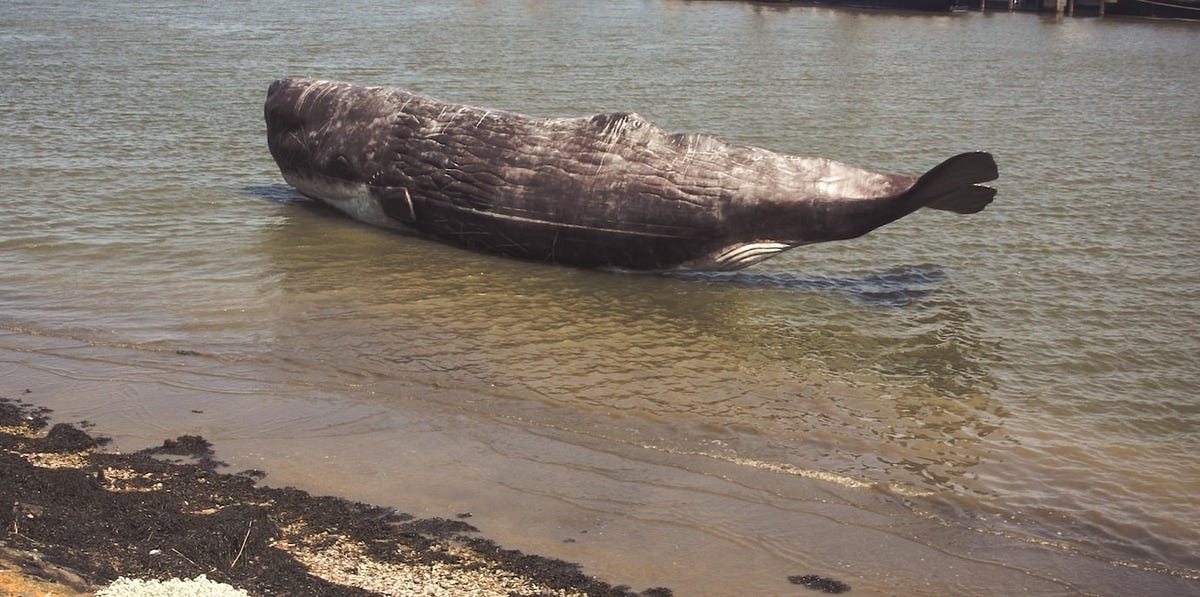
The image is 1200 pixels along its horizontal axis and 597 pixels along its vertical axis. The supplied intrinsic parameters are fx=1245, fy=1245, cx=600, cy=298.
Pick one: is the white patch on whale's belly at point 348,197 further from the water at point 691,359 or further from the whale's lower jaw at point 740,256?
the whale's lower jaw at point 740,256

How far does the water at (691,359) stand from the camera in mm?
6855

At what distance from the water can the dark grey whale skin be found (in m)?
0.35

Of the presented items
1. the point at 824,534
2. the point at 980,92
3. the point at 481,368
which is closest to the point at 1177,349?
the point at 824,534

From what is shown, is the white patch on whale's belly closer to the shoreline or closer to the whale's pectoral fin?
the whale's pectoral fin

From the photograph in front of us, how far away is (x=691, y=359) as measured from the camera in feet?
31.2

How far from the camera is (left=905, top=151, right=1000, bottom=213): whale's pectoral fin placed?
31.1 feet

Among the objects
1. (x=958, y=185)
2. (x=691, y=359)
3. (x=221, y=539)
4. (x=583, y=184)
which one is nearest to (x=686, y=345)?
(x=691, y=359)

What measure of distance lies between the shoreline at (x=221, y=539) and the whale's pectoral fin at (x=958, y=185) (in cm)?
482

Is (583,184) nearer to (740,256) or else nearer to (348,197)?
(740,256)

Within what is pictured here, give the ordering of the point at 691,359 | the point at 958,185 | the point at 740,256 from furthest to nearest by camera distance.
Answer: the point at 740,256
the point at 958,185
the point at 691,359

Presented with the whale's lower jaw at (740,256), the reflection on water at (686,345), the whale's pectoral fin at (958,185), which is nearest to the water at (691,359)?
the reflection on water at (686,345)

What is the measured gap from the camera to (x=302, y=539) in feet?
20.3

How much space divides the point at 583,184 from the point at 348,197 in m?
2.85

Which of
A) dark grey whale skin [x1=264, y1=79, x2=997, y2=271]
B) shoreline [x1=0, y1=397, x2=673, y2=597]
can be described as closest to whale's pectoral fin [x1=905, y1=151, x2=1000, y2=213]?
dark grey whale skin [x1=264, y1=79, x2=997, y2=271]
